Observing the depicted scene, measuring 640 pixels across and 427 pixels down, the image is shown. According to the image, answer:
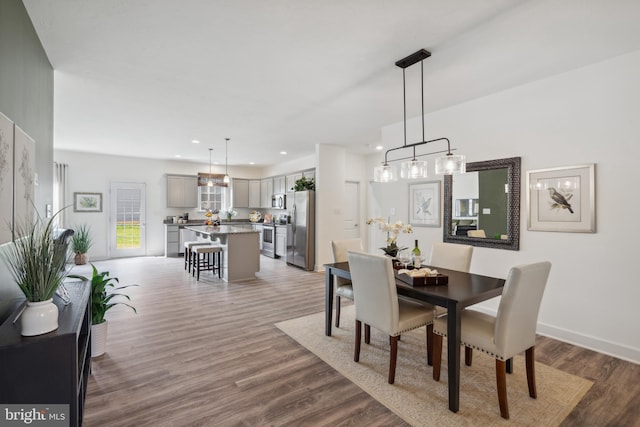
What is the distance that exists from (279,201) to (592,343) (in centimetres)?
674

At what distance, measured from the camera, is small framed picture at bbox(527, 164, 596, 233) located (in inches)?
115

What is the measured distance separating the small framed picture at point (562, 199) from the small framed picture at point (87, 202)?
29.5 feet

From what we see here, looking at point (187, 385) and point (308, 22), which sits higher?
point (308, 22)

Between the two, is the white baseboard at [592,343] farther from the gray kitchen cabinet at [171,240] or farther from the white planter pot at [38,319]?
the gray kitchen cabinet at [171,240]

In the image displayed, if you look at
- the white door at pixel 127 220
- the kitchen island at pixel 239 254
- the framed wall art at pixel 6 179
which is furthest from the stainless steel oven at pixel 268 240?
the framed wall art at pixel 6 179

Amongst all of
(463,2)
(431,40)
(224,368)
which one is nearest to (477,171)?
(431,40)

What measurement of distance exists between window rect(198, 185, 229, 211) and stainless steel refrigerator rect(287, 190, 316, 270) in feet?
11.6

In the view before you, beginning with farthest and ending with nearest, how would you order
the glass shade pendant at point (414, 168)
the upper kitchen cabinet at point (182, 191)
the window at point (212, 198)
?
the window at point (212, 198) → the upper kitchen cabinet at point (182, 191) → the glass shade pendant at point (414, 168)

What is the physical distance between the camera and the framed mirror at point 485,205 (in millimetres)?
3455

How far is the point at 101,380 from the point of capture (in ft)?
7.63

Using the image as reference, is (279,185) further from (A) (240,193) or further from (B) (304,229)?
(B) (304,229)

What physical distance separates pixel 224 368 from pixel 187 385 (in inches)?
12.5

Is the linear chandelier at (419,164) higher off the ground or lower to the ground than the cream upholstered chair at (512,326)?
higher

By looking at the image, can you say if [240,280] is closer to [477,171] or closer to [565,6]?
[477,171]
